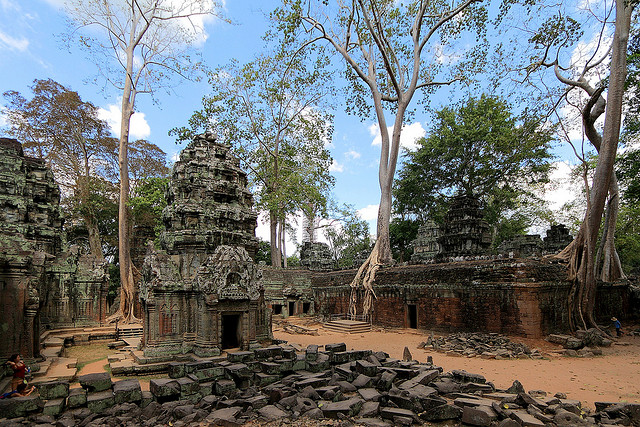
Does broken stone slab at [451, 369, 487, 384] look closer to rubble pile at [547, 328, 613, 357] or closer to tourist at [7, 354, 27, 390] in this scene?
rubble pile at [547, 328, 613, 357]

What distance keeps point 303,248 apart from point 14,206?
63.8 ft

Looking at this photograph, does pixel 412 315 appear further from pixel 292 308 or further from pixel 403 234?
pixel 403 234

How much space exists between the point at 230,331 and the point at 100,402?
552 centimetres

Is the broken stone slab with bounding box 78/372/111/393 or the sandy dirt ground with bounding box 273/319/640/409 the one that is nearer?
the broken stone slab with bounding box 78/372/111/393

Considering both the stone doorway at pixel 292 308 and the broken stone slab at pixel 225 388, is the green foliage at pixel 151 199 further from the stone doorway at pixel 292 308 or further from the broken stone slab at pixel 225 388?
the broken stone slab at pixel 225 388

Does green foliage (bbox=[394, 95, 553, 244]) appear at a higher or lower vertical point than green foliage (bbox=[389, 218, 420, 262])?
higher

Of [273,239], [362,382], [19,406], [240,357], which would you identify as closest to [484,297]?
[362,382]

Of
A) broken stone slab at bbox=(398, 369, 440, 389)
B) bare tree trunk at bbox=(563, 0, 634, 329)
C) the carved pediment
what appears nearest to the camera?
broken stone slab at bbox=(398, 369, 440, 389)

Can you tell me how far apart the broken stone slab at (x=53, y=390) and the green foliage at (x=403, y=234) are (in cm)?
2934

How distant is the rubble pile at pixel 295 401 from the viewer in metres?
5.34

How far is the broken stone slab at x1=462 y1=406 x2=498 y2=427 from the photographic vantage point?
5113mm

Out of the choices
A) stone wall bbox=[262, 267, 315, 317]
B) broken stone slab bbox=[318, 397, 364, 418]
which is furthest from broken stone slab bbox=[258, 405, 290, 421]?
stone wall bbox=[262, 267, 315, 317]

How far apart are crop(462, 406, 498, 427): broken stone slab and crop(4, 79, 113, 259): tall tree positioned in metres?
25.5

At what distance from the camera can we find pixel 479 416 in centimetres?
518
